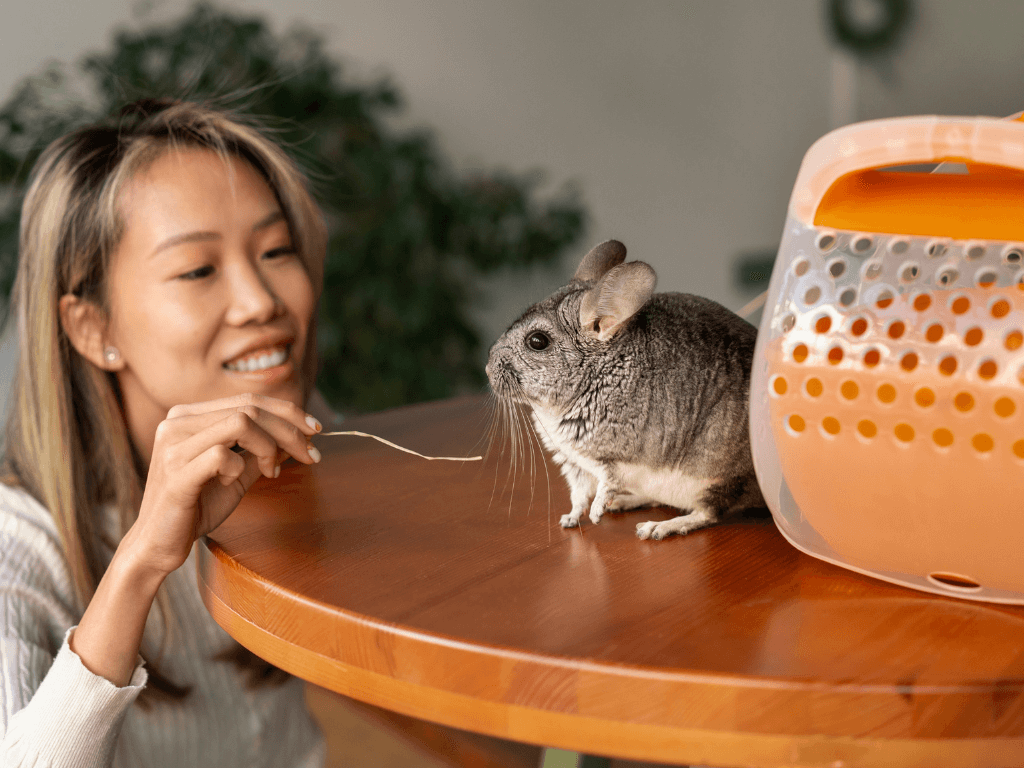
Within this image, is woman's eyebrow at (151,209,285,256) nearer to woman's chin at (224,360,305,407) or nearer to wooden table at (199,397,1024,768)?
woman's chin at (224,360,305,407)

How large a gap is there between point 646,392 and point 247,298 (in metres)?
0.77

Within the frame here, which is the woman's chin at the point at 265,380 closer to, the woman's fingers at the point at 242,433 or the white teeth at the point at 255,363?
the white teeth at the point at 255,363

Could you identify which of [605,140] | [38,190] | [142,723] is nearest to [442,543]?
[142,723]

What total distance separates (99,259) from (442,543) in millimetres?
932

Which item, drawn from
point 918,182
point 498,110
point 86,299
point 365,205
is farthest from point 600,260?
point 498,110

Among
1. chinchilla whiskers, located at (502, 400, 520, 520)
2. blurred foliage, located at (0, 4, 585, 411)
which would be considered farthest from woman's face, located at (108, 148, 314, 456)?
blurred foliage, located at (0, 4, 585, 411)

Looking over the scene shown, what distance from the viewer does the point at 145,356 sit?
54.7 inches

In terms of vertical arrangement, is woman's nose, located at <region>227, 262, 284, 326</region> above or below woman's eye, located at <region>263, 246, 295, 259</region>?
below

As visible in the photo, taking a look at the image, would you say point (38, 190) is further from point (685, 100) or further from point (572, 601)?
point (685, 100)

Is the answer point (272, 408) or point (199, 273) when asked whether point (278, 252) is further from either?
point (272, 408)

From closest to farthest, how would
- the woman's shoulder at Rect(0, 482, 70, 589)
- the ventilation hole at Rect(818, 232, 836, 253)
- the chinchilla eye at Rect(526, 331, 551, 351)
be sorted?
the ventilation hole at Rect(818, 232, 836, 253)
the chinchilla eye at Rect(526, 331, 551, 351)
the woman's shoulder at Rect(0, 482, 70, 589)

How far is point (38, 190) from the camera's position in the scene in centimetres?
149

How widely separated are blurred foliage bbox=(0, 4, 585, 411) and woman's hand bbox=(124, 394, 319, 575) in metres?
2.13

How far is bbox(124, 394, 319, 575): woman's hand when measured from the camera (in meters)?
0.91
